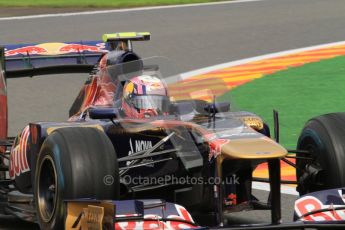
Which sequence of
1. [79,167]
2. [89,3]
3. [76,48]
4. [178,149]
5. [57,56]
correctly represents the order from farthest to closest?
[89,3], [76,48], [57,56], [178,149], [79,167]

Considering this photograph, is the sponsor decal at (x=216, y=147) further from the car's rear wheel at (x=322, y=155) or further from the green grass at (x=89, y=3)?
the green grass at (x=89, y=3)

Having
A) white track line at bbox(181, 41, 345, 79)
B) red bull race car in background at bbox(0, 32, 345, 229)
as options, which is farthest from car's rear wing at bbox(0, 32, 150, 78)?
white track line at bbox(181, 41, 345, 79)

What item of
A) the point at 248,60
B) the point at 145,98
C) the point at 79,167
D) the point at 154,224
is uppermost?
the point at 145,98

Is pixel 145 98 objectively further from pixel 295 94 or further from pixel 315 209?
pixel 295 94

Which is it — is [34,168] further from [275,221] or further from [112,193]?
[275,221]

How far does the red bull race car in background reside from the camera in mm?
6383

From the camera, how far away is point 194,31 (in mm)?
18891

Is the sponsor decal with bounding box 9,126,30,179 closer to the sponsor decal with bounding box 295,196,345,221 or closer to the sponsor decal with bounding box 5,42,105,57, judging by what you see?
the sponsor decal with bounding box 5,42,105,57

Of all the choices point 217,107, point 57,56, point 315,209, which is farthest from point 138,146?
point 57,56

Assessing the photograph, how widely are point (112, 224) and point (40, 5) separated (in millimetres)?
16397

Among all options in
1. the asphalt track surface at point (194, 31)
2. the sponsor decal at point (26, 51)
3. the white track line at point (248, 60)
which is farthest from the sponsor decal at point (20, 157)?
the white track line at point (248, 60)

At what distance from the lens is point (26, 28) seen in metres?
19.3

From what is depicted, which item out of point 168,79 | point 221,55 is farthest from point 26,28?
point 168,79

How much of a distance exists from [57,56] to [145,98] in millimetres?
2314
